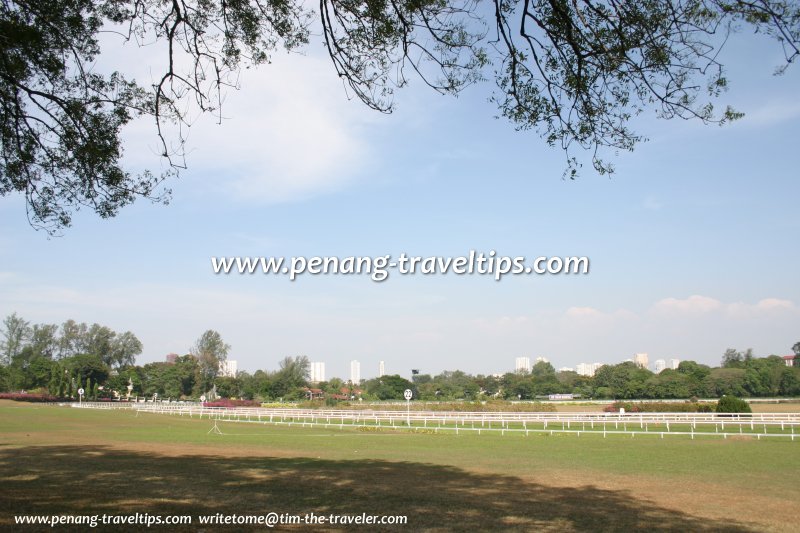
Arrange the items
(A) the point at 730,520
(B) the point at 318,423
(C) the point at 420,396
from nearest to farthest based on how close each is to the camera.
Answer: (A) the point at 730,520, (B) the point at 318,423, (C) the point at 420,396

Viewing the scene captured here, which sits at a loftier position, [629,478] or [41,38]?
[41,38]

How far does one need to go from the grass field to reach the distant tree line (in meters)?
68.1

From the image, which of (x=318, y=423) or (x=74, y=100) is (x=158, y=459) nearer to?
(x=74, y=100)

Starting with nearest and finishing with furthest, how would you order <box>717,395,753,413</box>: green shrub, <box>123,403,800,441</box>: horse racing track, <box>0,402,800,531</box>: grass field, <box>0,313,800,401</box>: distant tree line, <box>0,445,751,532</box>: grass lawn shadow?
1. <box>0,445,751,532</box>: grass lawn shadow
2. <box>0,402,800,531</box>: grass field
3. <box>123,403,800,441</box>: horse racing track
4. <box>717,395,753,413</box>: green shrub
5. <box>0,313,800,401</box>: distant tree line

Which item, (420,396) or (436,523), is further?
(420,396)

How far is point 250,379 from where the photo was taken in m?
119

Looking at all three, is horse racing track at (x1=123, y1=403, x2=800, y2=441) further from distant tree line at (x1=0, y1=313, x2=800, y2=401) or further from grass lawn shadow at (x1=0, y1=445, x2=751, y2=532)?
distant tree line at (x1=0, y1=313, x2=800, y2=401)

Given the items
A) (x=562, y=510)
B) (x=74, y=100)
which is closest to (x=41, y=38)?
(x=74, y=100)

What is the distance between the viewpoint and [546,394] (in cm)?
11669

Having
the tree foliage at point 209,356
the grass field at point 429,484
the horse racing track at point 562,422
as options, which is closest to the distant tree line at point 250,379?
the tree foliage at point 209,356

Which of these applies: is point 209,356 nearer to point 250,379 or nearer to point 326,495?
point 250,379

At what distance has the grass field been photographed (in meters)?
10.6

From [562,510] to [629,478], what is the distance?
583cm

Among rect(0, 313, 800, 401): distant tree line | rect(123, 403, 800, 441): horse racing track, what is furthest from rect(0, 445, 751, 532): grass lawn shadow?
rect(0, 313, 800, 401): distant tree line
